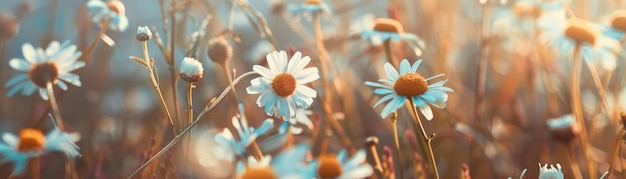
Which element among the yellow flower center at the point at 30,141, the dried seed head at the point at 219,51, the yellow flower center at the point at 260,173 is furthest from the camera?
the dried seed head at the point at 219,51

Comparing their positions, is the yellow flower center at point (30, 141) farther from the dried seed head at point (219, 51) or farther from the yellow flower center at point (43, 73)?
the dried seed head at point (219, 51)

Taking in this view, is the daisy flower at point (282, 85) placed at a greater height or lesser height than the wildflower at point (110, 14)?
lesser

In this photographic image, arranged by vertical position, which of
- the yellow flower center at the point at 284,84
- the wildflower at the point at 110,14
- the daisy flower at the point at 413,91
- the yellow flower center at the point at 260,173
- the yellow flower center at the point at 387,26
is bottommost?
the yellow flower center at the point at 387,26

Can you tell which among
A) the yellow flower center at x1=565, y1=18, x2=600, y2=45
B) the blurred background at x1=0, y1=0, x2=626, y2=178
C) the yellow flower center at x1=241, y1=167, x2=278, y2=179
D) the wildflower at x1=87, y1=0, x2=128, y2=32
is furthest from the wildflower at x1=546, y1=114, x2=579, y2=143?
the yellow flower center at x1=241, y1=167, x2=278, y2=179

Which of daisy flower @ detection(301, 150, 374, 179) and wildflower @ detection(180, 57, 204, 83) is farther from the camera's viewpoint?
wildflower @ detection(180, 57, 204, 83)

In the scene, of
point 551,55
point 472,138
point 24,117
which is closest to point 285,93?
point 472,138

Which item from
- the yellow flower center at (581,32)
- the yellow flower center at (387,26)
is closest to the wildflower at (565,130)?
the yellow flower center at (581,32)

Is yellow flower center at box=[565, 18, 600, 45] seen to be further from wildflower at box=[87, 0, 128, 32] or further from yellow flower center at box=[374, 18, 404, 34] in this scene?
wildflower at box=[87, 0, 128, 32]

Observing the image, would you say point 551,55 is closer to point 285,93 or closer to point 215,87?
point 215,87
